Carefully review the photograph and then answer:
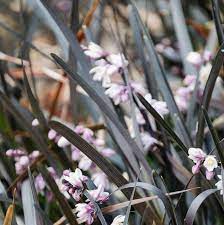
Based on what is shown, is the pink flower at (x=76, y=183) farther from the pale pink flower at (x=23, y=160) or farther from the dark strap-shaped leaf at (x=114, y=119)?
the pale pink flower at (x=23, y=160)

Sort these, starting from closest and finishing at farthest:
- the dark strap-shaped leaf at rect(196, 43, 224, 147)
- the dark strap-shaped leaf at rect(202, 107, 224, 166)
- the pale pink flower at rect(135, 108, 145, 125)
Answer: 1. the dark strap-shaped leaf at rect(202, 107, 224, 166)
2. the dark strap-shaped leaf at rect(196, 43, 224, 147)
3. the pale pink flower at rect(135, 108, 145, 125)

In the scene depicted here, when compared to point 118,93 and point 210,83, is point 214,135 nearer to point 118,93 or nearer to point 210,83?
point 210,83

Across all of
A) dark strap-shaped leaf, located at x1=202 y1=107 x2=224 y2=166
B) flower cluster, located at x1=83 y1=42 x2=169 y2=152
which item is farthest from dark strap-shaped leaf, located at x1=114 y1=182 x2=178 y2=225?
flower cluster, located at x1=83 y1=42 x2=169 y2=152

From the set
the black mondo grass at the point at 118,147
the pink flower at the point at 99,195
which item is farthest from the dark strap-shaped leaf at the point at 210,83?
the pink flower at the point at 99,195

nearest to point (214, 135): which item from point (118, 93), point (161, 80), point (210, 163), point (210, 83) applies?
point (210, 163)

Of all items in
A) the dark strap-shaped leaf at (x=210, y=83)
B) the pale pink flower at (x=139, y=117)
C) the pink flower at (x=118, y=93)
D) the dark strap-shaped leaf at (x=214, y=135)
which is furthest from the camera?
the pale pink flower at (x=139, y=117)

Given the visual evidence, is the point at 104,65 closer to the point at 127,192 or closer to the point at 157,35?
the point at 127,192

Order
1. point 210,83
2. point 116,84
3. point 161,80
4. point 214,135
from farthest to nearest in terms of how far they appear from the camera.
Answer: point 161,80 < point 116,84 < point 210,83 < point 214,135

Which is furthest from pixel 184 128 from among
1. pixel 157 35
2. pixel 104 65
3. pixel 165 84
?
pixel 157 35

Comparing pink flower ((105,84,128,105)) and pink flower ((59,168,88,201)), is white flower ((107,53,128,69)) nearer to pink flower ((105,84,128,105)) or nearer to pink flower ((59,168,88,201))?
pink flower ((105,84,128,105))

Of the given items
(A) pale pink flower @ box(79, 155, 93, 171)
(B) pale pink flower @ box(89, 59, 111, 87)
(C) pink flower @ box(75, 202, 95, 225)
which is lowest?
(C) pink flower @ box(75, 202, 95, 225)

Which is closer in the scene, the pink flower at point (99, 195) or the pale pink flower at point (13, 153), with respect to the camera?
the pink flower at point (99, 195)

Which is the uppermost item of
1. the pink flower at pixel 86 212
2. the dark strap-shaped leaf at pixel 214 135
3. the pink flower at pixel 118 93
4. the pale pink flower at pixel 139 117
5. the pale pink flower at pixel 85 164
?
the pink flower at pixel 118 93
